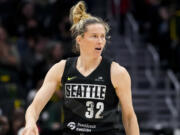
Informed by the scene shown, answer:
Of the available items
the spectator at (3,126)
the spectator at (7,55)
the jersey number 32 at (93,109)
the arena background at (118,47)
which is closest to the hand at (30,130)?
the jersey number 32 at (93,109)

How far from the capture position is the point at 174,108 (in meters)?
11.9

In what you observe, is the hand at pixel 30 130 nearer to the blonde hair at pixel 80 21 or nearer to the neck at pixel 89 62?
the neck at pixel 89 62

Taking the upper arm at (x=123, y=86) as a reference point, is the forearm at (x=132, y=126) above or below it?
below

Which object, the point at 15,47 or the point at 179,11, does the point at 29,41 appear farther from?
the point at 179,11

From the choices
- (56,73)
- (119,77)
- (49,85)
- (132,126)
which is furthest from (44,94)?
(132,126)

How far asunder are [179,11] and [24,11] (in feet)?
11.0

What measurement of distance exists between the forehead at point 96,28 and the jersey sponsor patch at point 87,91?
0.47 meters

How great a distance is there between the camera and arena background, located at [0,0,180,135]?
10000 millimetres

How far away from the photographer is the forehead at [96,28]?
5.03 m

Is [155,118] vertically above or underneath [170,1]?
underneath

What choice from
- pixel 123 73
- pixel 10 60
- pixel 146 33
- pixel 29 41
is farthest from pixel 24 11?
pixel 123 73

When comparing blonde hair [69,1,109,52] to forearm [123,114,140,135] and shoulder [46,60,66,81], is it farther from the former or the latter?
forearm [123,114,140,135]

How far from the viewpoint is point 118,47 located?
42.3 feet

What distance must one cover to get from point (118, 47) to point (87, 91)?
7933 mm
